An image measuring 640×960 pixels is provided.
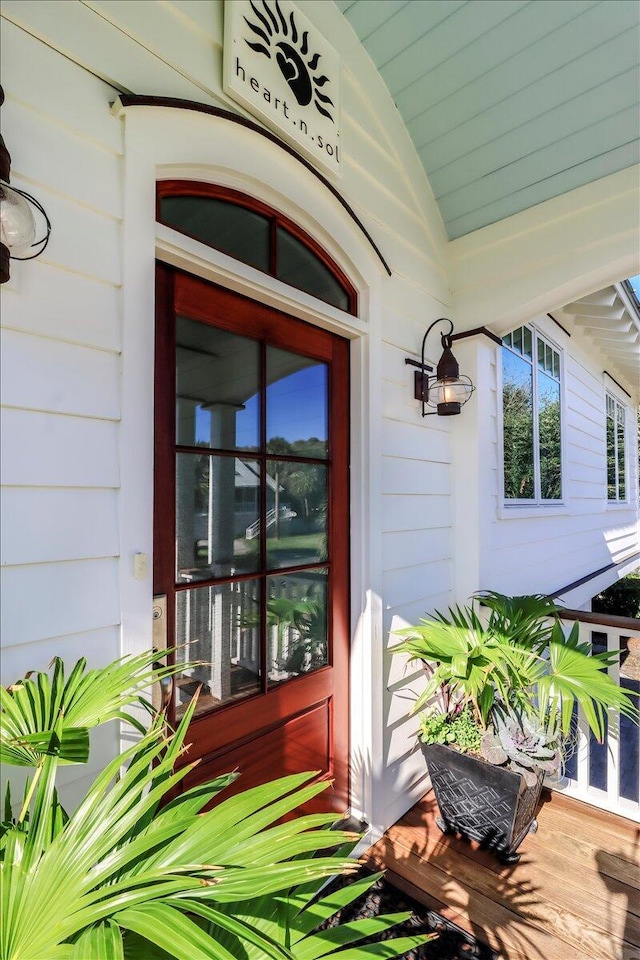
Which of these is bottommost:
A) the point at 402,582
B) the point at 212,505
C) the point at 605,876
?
the point at 605,876

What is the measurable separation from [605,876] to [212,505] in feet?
6.78

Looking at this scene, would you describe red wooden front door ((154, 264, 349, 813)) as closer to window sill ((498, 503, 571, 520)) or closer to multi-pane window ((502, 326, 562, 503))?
window sill ((498, 503, 571, 520))

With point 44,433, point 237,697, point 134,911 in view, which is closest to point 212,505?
point 44,433

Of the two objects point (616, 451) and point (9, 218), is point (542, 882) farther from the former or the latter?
point (616, 451)

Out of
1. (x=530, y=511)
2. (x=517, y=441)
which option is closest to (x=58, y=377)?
(x=517, y=441)

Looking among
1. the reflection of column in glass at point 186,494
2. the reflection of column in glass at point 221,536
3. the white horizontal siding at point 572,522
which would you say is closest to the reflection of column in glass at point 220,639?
the reflection of column in glass at point 221,536

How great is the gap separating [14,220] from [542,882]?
2669 millimetres

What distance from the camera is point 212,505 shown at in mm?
1597

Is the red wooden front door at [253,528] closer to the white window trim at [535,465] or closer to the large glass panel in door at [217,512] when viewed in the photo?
the large glass panel in door at [217,512]

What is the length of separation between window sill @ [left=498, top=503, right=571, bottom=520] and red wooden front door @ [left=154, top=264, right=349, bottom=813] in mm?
1385

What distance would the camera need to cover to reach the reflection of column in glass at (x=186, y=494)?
59.0 inches

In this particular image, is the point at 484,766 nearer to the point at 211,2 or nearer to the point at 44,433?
the point at 44,433

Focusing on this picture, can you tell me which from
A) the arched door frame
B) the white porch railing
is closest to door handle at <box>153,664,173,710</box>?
the arched door frame

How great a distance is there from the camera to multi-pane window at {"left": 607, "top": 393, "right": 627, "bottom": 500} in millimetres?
6215
